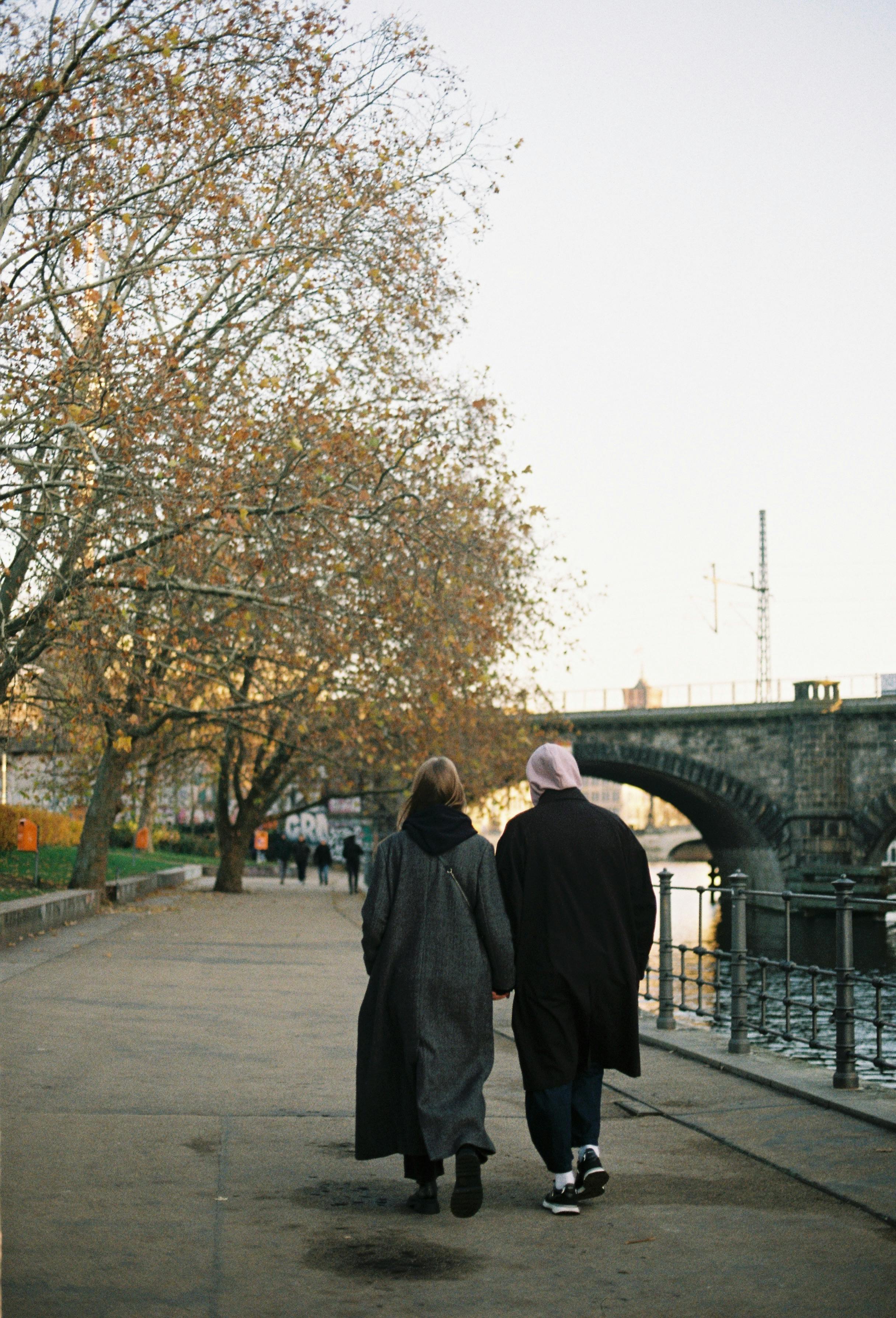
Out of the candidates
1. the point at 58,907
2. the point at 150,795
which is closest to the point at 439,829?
the point at 58,907

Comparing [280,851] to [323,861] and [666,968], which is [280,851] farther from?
[666,968]

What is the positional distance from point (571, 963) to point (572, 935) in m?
0.11

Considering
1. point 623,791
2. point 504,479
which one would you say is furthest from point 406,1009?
point 623,791

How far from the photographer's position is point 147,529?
1756 cm

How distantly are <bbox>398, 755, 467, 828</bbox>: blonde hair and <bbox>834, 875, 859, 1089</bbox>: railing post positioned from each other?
10.6 feet

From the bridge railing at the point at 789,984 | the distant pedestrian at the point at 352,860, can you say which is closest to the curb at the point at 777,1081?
the bridge railing at the point at 789,984

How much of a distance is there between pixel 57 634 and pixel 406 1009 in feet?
41.7

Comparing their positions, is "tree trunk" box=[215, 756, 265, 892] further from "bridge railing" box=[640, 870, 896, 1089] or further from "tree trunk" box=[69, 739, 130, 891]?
"bridge railing" box=[640, 870, 896, 1089]

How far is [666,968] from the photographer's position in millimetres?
11609

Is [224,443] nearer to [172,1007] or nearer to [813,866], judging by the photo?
[172,1007]

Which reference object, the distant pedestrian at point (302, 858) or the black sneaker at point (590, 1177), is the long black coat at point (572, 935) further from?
the distant pedestrian at point (302, 858)

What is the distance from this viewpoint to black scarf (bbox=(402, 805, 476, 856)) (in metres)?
5.74

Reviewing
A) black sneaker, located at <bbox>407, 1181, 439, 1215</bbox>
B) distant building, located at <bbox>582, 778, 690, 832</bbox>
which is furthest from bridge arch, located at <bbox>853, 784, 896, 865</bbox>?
distant building, located at <bbox>582, 778, 690, 832</bbox>

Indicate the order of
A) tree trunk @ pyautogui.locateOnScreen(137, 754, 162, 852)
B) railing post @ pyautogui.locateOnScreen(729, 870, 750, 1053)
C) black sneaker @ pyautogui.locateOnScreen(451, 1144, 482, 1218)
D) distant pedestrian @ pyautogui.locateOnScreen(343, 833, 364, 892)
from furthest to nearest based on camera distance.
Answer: distant pedestrian @ pyautogui.locateOnScreen(343, 833, 364, 892)
tree trunk @ pyautogui.locateOnScreen(137, 754, 162, 852)
railing post @ pyautogui.locateOnScreen(729, 870, 750, 1053)
black sneaker @ pyautogui.locateOnScreen(451, 1144, 482, 1218)
